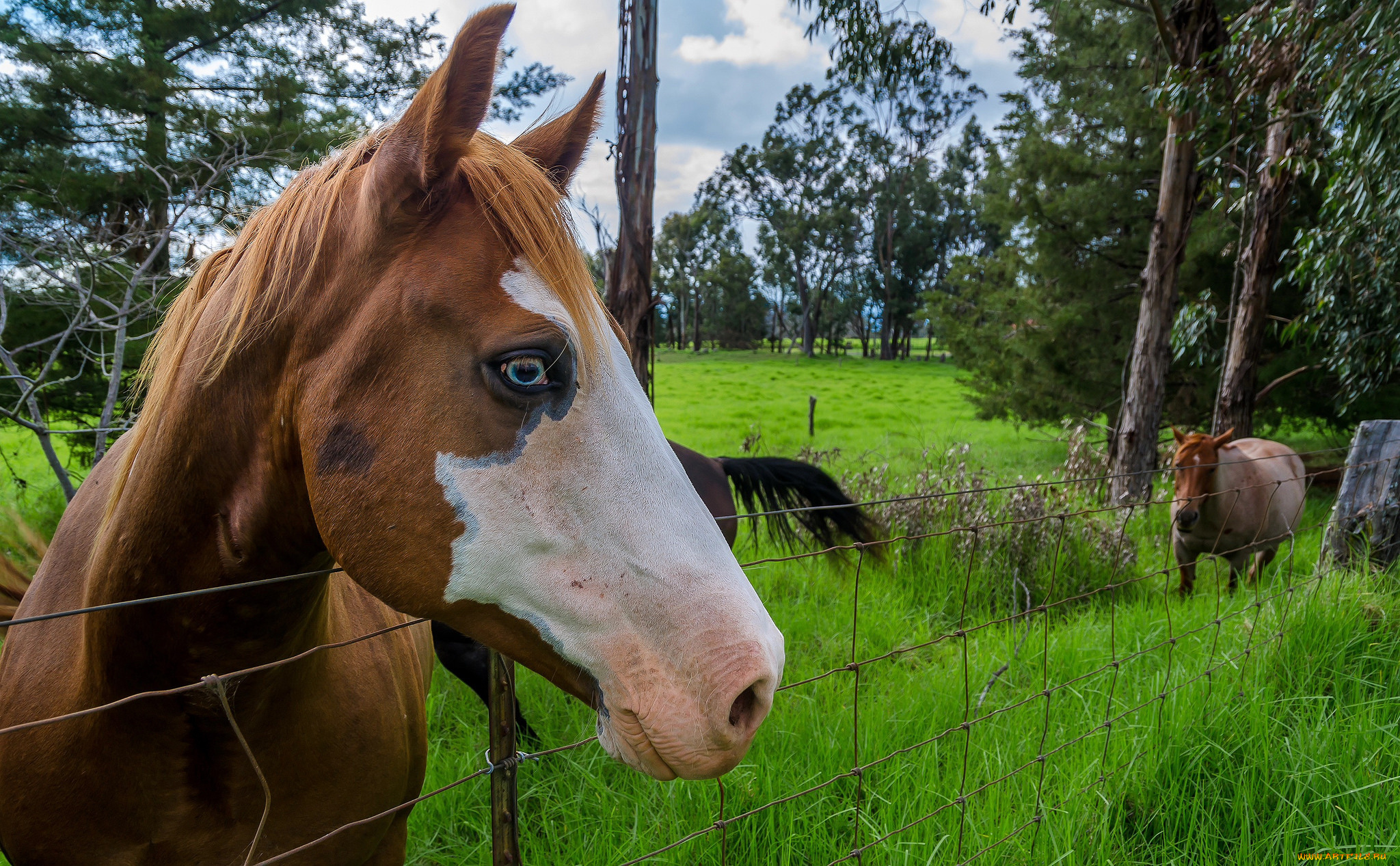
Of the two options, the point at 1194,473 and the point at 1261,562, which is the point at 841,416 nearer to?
the point at 1261,562

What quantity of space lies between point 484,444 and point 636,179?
3.64m

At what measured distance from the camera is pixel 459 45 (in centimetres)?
89

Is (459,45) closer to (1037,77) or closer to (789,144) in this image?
(1037,77)

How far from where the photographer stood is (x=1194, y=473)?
4383 mm

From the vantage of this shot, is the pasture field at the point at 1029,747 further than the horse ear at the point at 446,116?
Yes

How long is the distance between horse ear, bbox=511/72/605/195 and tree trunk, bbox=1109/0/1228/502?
19.5ft

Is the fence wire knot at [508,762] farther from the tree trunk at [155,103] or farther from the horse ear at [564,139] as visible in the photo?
the tree trunk at [155,103]

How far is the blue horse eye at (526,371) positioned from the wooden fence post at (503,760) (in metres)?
0.55

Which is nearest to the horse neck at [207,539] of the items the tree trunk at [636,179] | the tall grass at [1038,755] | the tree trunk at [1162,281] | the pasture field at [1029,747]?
the tall grass at [1038,755]

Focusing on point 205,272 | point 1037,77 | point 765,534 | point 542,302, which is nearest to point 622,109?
point 765,534

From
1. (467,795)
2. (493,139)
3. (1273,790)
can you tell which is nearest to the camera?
(493,139)

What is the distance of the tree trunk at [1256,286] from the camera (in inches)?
235

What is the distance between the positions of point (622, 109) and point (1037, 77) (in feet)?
32.1

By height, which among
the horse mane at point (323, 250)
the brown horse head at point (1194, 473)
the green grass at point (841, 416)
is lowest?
the green grass at point (841, 416)
